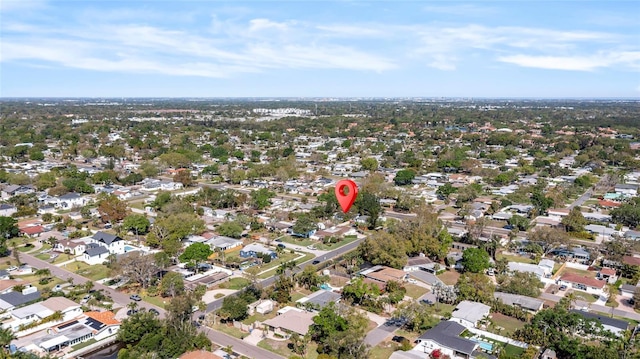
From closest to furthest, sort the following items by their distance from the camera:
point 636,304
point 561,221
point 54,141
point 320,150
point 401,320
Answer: point 401,320 < point 636,304 < point 561,221 < point 320,150 < point 54,141

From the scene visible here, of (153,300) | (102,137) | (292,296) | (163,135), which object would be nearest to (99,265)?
(153,300)

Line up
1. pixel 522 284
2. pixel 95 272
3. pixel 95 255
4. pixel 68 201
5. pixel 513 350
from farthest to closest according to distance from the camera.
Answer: pixel 68 201
pixel 95 255
pixel 95 272
pixel 522 284
pixel 513 350

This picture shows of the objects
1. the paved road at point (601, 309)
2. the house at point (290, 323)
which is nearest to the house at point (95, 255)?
the house at point (290, 323)

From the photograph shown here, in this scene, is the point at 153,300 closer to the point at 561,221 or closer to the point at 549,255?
the point at 549,255

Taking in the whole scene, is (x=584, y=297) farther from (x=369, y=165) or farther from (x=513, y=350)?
(x=369, y=165)

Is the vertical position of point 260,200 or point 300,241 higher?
point 260,200

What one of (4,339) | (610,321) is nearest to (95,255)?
(4,339)
